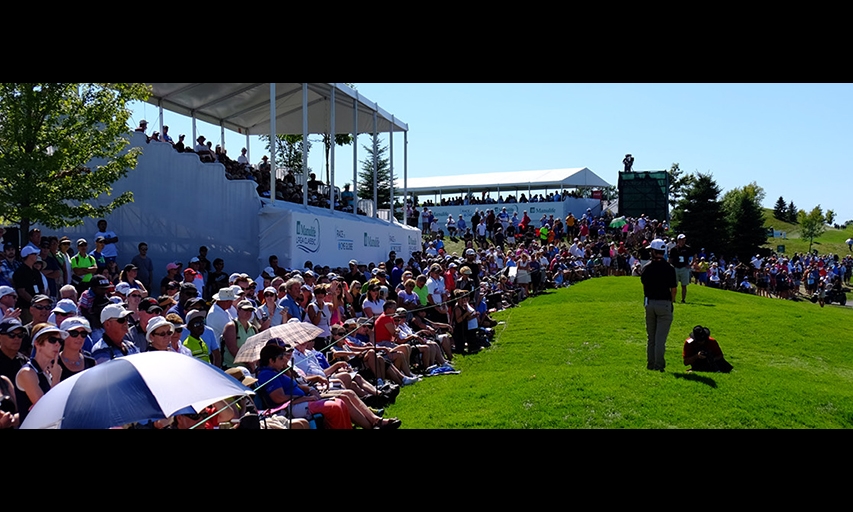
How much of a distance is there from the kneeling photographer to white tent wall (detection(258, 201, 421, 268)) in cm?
1045

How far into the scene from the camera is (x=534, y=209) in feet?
137

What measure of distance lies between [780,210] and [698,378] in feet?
318

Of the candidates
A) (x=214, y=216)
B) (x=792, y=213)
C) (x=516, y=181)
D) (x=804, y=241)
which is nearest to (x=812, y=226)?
(x=804, y=241)

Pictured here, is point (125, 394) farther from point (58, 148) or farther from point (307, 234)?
point (307, 234)

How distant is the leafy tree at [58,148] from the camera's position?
475 inches

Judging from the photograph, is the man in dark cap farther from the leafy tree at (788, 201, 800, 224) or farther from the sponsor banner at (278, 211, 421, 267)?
the leafy tree at (788, 201, 800, 224)

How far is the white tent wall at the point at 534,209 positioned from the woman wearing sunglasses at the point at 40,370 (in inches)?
1348

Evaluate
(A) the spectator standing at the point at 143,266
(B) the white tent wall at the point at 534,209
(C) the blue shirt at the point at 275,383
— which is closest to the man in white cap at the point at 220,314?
(C) the blue shirt at the point at 275,383
